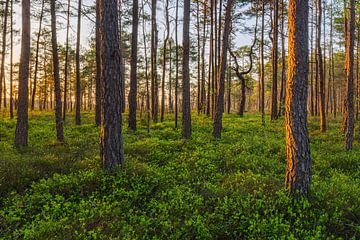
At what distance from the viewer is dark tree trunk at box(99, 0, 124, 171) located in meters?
6.80

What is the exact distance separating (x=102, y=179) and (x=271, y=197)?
4.15 meters

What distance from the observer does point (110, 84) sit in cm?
691

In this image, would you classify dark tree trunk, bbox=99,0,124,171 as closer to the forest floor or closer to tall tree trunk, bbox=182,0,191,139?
the forest floor

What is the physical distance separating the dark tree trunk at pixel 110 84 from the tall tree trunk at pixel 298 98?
4.62m

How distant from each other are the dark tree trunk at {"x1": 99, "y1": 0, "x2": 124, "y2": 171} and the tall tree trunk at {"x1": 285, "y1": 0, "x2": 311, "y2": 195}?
4.62 metres

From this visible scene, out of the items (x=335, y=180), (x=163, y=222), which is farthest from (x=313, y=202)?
(x=163, y=222)

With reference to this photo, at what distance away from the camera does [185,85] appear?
1243cm

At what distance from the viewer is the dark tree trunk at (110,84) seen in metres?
6.80

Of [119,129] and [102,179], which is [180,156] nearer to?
[119,129]

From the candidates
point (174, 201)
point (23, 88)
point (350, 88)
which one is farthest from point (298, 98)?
point (23, 88)

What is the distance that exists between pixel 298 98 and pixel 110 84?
16.3ft

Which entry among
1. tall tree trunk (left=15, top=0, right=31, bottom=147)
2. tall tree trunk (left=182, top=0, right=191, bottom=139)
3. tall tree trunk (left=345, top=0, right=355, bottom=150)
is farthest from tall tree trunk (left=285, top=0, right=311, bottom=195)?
tall tree trunk (left=15, top=0, right=31, bottom=147)

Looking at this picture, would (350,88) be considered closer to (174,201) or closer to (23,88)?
(174,201)

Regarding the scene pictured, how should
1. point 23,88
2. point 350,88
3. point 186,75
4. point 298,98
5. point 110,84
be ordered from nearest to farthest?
point 298,98 < point 110,84 < point 23,88 < point 350,88 < point 186,75
